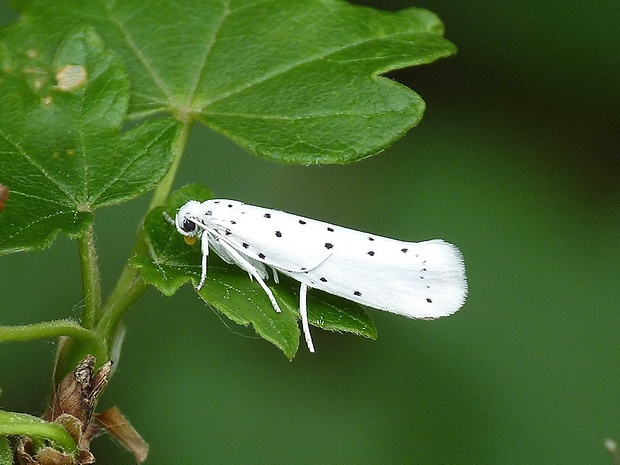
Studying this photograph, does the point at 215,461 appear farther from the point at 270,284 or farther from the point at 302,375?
the point at 270,284

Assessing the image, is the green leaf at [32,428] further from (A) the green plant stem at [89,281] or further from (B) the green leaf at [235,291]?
(B) the green leaf at [235,291]

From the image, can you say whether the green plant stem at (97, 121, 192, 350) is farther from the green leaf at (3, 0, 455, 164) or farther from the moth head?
the green leaf at (3, 0, 455, 164)

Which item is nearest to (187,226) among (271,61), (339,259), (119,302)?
(119,302)

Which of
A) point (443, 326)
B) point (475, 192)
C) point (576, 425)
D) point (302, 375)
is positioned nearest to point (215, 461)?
point (302, 375)

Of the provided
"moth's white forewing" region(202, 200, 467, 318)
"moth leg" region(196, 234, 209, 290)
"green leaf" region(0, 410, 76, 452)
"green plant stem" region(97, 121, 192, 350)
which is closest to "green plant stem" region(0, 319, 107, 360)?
"green plant stem" region(97, 121, 192, 350)

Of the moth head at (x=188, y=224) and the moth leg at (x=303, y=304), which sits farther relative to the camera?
the moth head at (x=188, y=224)

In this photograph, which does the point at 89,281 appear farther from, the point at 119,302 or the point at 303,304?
the point at 303,304

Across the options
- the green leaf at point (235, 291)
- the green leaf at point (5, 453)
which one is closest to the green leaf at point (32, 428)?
the green leaf at point (5, 453)
